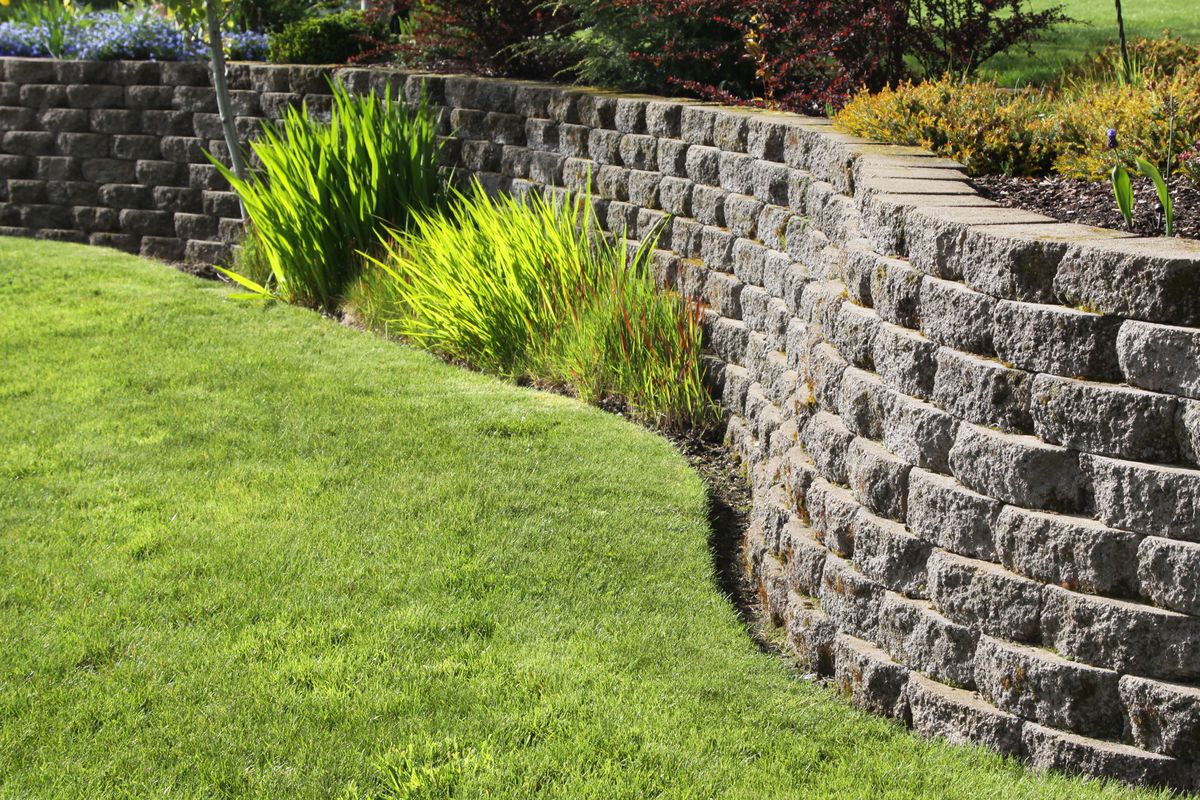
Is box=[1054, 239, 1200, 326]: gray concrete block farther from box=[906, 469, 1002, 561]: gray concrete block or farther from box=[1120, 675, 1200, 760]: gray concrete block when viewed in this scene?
box=[1120, 675, 1200, 760]: gray concrete block

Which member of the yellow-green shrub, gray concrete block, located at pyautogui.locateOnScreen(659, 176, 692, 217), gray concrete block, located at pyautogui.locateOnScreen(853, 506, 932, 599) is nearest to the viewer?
gray concrete block, located at pyautogui.locateOnScreen(853, 506, 932, 599)

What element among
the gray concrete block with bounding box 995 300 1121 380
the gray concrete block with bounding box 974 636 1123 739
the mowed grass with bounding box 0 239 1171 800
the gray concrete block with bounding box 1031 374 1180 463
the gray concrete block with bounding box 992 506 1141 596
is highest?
the gray concrete block with bounding box 995 300 1121 380

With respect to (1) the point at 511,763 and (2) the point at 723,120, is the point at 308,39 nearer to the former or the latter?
(2) the point at 723,120

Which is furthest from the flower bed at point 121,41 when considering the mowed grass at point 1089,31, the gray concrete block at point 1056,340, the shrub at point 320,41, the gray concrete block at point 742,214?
the gray concrete block at point 1056,340

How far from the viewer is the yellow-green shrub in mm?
4449

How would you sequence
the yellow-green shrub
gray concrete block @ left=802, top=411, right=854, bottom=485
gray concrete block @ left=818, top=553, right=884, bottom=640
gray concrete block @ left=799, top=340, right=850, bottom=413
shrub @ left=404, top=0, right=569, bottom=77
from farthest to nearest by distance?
1. shrub @ left=404, top=0, right=569, bottom=77
2. the yellow-green shrub
3. gray concrete block @ left=799, top=340, right=850, bottom=413
4. gray concrete block @ left=802, top=411, right=854, bottom=485
5. gray concrete block @ left=818, top=553, right=884, bottom=640

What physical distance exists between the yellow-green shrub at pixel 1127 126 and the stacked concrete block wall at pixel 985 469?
50 cm

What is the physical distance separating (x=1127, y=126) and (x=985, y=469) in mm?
1814

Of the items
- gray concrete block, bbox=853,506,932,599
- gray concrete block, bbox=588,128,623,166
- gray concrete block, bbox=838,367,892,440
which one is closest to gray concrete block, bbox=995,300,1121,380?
gray concrete block, bbox=838,367,892,440

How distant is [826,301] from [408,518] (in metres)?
1.78

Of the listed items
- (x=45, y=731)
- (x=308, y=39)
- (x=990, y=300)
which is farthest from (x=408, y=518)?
(x=308, y=39)

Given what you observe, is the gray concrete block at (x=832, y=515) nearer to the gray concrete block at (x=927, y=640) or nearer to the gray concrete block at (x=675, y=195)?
the gray concrete block at (x=927, y=640)

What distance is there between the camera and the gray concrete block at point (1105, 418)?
10.1 feet

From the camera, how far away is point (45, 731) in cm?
353
